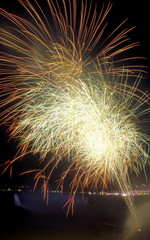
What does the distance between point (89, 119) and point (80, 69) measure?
2.04 meters

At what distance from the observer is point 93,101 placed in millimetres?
9367

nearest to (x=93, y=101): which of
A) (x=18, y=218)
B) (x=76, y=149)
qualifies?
(x=76, y=149)

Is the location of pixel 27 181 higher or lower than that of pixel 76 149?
higher

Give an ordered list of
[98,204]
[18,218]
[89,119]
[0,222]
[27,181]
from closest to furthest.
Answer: [89,119] < [0,222] < [18,218] < [98,204] < [27,181]

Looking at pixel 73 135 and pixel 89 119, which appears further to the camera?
pixel 73 135

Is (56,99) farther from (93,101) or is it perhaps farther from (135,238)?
(135,238)

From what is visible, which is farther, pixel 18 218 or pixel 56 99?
pixel 18 218

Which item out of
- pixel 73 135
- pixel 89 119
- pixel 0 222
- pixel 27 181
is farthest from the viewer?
pixel 27 181

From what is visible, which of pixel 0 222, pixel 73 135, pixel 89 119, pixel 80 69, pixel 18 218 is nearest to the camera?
pixel 80 69

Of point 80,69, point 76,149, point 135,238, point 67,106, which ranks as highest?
point 80,69

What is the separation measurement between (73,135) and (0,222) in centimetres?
1171

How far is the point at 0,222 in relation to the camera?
1800 centimetres

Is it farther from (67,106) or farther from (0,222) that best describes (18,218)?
(67,106)

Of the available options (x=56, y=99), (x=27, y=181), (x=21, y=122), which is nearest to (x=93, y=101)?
(x=56, y=99)
